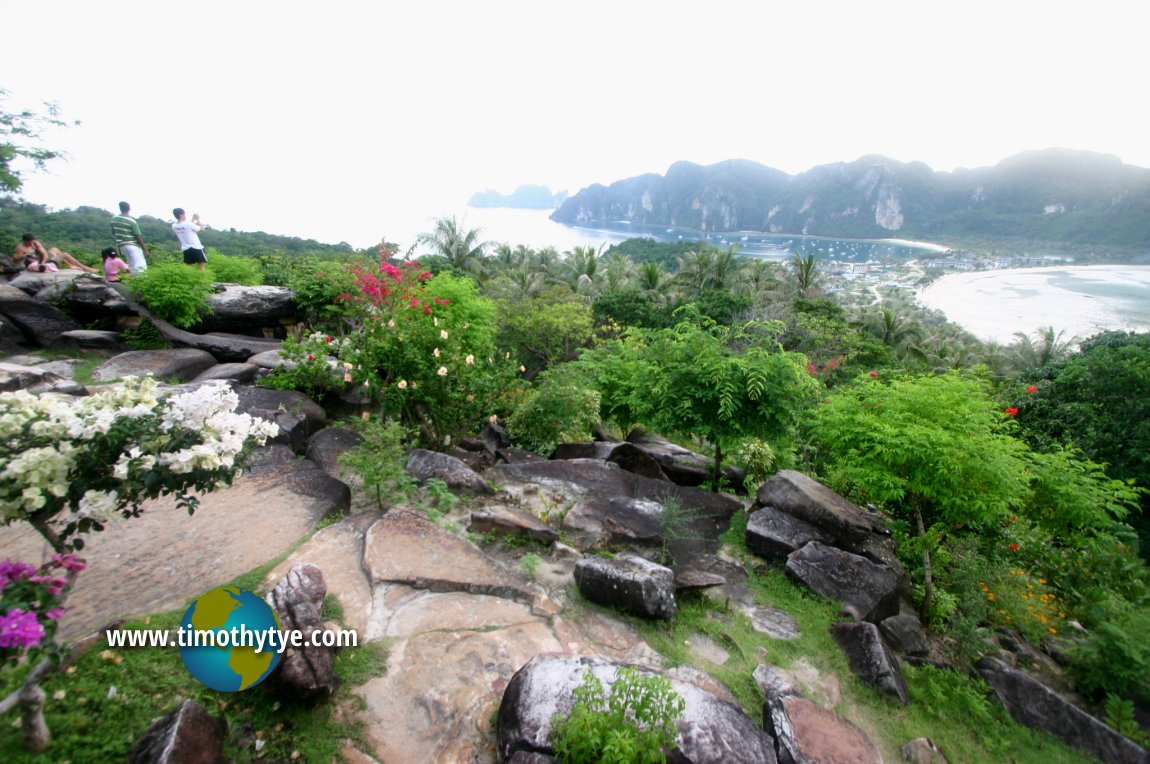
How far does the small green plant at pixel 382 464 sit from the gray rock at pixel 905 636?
456cm

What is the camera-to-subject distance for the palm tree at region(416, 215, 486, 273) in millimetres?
31500

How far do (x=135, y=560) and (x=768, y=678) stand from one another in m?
4.59

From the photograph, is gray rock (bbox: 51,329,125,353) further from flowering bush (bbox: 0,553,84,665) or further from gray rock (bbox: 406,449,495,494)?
flowering bush (bbox: 0,553,84,665)

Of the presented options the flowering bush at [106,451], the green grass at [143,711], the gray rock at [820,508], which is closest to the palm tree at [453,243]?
the gray rock at [820,508]

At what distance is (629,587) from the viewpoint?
3.91 m

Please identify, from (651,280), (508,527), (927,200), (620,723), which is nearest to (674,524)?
(508,527)

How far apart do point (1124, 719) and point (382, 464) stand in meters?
6.27

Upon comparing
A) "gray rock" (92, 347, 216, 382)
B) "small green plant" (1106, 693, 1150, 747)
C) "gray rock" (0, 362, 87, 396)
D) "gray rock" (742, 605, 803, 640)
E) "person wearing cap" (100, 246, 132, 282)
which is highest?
"person wearing cap" (100, 246, 132, 282)

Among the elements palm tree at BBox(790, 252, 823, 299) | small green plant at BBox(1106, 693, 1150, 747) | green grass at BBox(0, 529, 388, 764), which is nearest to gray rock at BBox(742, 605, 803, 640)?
small green plant at BBox(1106, 693, 1150, 747)

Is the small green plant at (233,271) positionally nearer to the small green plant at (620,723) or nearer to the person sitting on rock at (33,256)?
the person sitting on rock at (33,256)

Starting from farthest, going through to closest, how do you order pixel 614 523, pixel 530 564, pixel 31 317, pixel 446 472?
pixel 31 317 < pixel 446 472 < pixel 614 523 < pixel 530 564

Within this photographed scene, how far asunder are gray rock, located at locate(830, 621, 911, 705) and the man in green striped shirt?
12728 millimetres

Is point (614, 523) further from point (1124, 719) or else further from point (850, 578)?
point (1124, 719)

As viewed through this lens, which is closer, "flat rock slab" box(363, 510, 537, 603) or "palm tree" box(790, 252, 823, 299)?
"flat rock slab" box(363, 510, 537, 603)
